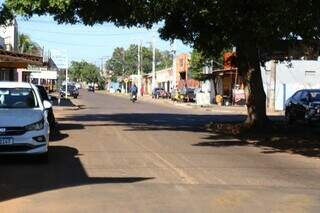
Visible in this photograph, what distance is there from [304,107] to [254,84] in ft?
15.4

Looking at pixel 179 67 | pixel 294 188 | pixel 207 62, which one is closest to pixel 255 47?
pixel 294 188

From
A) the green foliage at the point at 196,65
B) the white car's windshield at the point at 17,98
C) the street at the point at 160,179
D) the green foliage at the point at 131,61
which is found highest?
the green foliage at the point at 131,61

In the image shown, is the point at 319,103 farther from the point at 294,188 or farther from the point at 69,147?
the point at 294,188

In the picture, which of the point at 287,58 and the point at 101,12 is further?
the point at 287,58

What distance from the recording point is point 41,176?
12.3 meters

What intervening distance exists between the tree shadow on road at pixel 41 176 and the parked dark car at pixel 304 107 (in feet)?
48.3

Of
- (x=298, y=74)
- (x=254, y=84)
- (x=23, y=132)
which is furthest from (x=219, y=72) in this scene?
(x=23, y=132)

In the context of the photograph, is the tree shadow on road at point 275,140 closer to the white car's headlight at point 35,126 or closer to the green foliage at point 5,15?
the white car's headlight at point 35,126

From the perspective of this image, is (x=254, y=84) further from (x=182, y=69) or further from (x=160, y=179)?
(x=182, y=69)

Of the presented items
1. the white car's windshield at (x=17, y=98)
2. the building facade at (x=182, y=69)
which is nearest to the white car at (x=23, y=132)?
the white car's windshield at (x=17, y=98)

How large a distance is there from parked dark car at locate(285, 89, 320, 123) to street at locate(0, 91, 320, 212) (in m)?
9.01

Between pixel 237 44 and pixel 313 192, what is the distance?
13.5 meters

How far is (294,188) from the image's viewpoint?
11.2 m

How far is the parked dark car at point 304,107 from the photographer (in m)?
27.8
